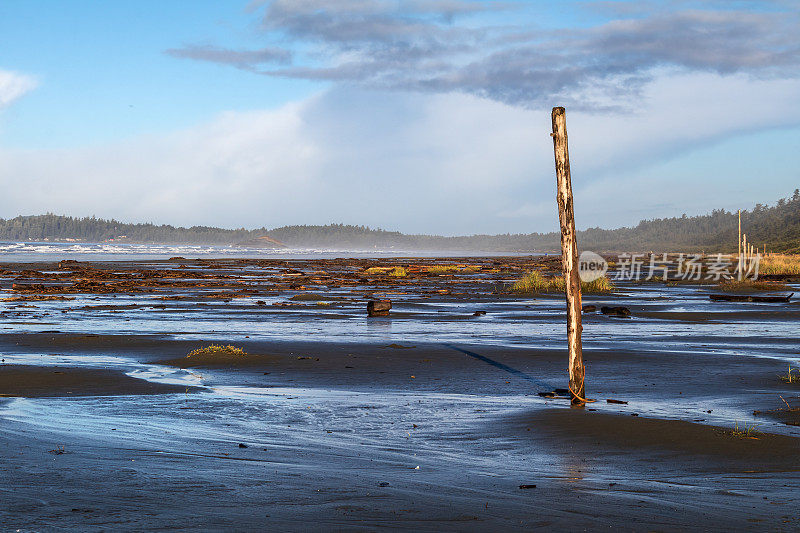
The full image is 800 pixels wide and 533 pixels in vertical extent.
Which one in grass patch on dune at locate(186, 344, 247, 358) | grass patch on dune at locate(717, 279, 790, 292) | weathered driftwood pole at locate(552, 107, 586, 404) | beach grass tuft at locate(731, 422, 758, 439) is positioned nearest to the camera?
beach grass tuft at locate(731, 422, 758, 439)

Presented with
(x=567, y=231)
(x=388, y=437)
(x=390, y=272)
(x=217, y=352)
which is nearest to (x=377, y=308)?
(x=217, y=352)

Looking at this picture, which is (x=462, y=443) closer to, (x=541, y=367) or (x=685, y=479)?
(x=685, y=479)

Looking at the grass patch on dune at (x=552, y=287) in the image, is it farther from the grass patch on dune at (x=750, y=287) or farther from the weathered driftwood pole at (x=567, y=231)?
the weathered driftwood pole at (x=567, y=231)

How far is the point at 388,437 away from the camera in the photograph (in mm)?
9289

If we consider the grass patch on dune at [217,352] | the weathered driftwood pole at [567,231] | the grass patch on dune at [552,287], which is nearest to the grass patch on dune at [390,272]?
the grass patch on dune at [552,287]

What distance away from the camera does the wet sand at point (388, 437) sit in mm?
6262

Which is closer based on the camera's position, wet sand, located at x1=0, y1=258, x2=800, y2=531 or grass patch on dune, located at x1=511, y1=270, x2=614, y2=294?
wet sand, located at x1=0, y1=258, x2=800, y2=531

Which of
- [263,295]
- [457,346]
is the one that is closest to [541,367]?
[457,346]

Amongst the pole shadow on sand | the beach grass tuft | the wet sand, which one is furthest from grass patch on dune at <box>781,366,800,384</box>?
the beach grass tuft

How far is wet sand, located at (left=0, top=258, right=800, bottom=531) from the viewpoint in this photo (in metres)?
6.26

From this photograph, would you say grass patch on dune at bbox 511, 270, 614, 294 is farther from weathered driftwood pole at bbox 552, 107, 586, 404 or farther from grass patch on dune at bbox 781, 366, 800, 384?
weathered driftwood pole at bbox 552, 107, 586, 404

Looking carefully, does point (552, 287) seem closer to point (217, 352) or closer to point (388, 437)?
point (217, 352)

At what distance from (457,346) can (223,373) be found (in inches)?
243

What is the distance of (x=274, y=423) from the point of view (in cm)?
999
